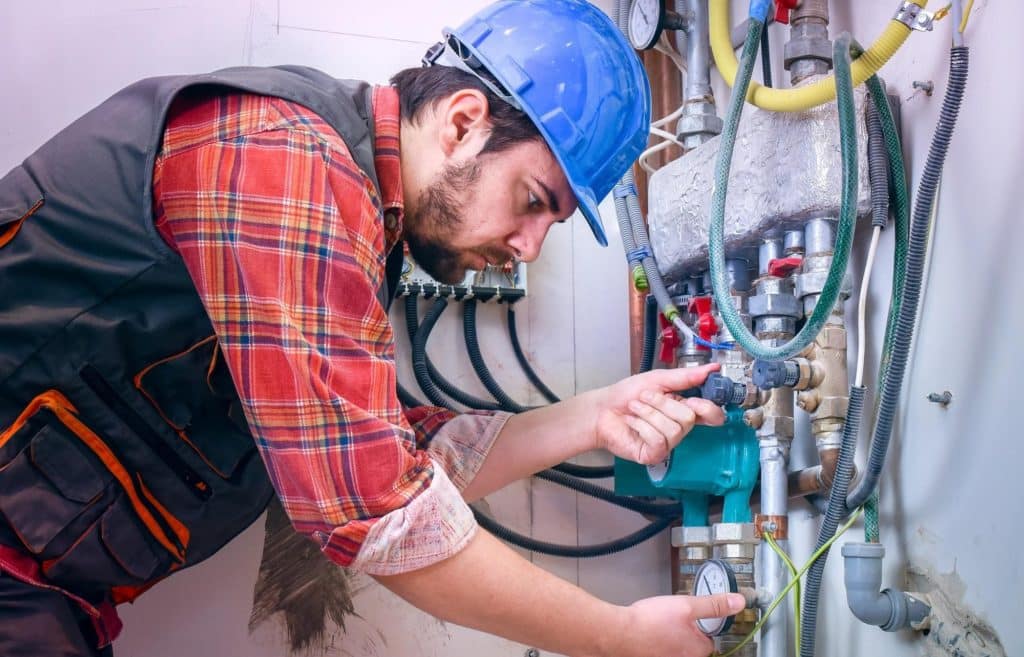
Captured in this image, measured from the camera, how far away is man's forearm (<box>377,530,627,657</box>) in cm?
88

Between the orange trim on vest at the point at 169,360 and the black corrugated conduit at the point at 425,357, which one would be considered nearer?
the orange trim on vest at the point at 169,360

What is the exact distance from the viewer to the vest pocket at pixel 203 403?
99 cm

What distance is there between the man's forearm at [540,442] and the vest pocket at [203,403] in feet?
1.02

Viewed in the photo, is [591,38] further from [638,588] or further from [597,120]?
[638,588]

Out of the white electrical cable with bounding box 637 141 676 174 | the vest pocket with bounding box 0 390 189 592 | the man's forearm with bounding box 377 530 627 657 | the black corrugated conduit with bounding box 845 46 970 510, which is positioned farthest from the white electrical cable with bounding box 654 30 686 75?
the vest pocket with bounding box 0 390 189 592

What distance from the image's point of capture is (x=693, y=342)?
4.24 feet

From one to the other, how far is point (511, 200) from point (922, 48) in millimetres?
513

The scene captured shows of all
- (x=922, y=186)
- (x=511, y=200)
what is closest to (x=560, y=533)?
(x=511, y=200)

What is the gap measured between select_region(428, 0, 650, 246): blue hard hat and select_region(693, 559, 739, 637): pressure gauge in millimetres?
449

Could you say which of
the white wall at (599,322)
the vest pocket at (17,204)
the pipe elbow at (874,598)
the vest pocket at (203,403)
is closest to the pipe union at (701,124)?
the white wall at (599,322)

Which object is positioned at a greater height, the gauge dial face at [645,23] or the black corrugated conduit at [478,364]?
the gauge dial face at [645,23]

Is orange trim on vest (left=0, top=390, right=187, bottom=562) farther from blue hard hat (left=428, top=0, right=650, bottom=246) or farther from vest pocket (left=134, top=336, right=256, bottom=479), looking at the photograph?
blue hard hat (left=428, top=0, right=650, bottom=246)

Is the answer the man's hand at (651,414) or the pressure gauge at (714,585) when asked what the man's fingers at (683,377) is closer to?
the man's hand at (651,414)

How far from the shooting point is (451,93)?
40.7 inches
